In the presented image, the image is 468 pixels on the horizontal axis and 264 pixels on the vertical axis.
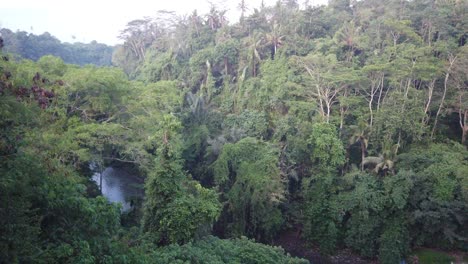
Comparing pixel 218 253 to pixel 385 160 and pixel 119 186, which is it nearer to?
pixel 385 160

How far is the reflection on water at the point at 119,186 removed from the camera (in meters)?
18.2

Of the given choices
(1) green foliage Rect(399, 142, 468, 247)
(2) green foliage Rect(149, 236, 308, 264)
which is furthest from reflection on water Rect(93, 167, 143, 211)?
(1) green foliage Rect(399, 142, 468, 247)

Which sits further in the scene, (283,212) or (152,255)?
(283,212)

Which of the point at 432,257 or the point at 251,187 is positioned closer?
the point at 432,257

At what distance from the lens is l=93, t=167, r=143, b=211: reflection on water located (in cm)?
1822

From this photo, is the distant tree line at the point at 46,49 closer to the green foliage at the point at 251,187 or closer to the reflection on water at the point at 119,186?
the reflection on water at the point at 119,186

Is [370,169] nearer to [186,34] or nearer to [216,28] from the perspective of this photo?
[216,28]

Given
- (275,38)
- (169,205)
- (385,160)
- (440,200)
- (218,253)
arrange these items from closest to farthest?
1. (218,253)
2. (169,205)
3. (440,200)
4. (385,160)
5. (275,38)

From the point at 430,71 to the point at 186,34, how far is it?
68.9 feet

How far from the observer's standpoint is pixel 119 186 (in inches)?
805

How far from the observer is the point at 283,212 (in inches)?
672

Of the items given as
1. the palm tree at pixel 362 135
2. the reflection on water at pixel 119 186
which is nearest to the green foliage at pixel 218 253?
the palm tree at pixel 362 135

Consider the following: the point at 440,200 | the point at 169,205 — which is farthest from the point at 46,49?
the point at 440,200

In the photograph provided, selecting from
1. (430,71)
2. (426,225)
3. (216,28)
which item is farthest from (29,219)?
(216,28)
